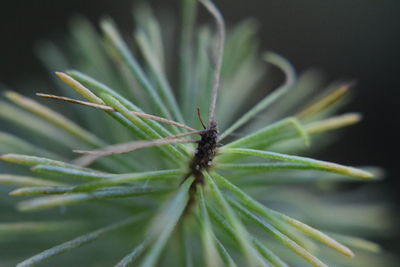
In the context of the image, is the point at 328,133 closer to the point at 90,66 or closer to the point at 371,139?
the point at 371,139

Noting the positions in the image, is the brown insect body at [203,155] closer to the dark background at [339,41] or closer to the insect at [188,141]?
the insect at [188,141]

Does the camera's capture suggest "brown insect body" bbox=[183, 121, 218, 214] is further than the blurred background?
No

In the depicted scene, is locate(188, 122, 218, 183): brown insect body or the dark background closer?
locate(188, 122, 218, 183): brown insect body

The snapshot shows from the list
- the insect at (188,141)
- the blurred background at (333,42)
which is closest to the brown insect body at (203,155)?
the insect at (188,141)

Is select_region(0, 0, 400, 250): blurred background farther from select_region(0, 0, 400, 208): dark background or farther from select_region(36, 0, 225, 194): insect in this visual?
select_region(36, 0, 225, 194): insect

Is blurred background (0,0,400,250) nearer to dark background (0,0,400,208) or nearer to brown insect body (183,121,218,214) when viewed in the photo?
dark background (0,0,400,208)

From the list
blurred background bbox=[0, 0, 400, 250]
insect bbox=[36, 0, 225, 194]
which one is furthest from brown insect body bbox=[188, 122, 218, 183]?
blurred background bbox=[0, 0, 400, 250]

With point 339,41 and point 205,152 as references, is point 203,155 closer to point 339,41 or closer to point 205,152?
point 205,152
